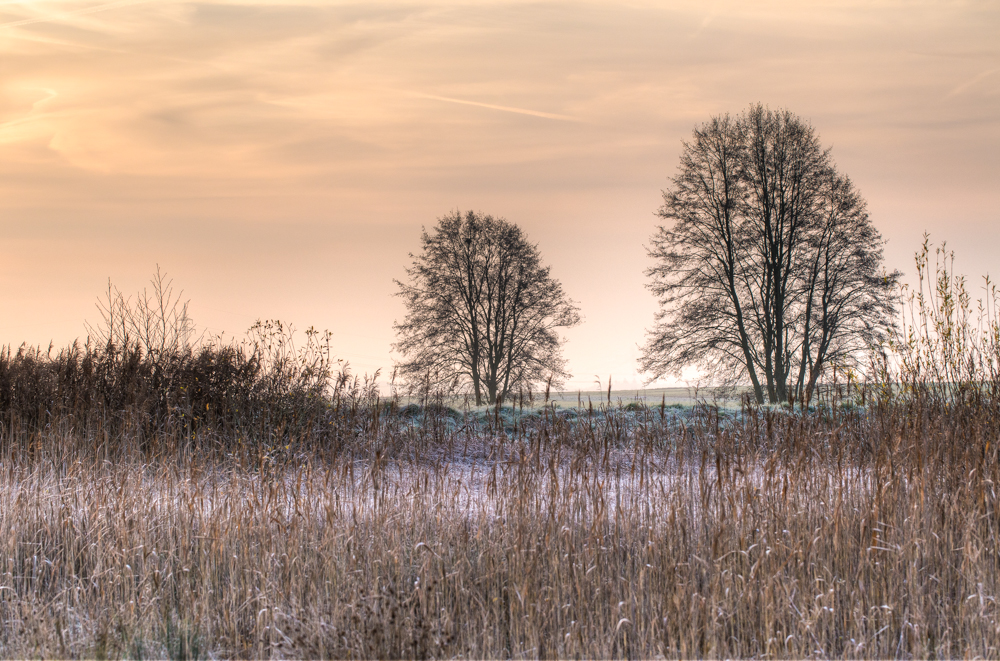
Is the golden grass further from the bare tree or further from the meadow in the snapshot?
the bare tree

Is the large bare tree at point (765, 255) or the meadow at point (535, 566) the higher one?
the large bare tree at point (765, 255)

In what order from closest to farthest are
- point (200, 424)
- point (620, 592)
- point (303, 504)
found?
point (620, 592)
point (303, 504)
point (200, 424)

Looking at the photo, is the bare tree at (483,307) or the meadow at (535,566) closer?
the meadow at (535,566)

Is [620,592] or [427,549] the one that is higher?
[427,549]

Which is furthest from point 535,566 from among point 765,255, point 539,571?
point 765,255

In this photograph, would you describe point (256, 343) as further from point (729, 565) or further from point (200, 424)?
point (729, 565)

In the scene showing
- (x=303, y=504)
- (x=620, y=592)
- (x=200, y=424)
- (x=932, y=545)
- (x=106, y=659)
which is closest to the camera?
(x=106, y=659)

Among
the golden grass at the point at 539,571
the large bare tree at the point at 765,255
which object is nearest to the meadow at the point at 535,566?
the golden grass at the point at 539,571

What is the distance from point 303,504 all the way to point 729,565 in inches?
144

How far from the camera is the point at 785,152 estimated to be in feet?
67.1

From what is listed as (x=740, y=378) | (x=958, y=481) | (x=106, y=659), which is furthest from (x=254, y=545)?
(x=740, y=378)

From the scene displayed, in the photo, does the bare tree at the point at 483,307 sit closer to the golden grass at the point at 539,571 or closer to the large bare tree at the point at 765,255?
the large bare tree at the point at 765,255

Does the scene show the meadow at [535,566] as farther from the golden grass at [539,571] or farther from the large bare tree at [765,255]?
the large bare tree at [765,255]

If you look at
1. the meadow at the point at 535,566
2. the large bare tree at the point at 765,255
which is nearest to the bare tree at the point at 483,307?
the large bare tree at the point at 765,255
